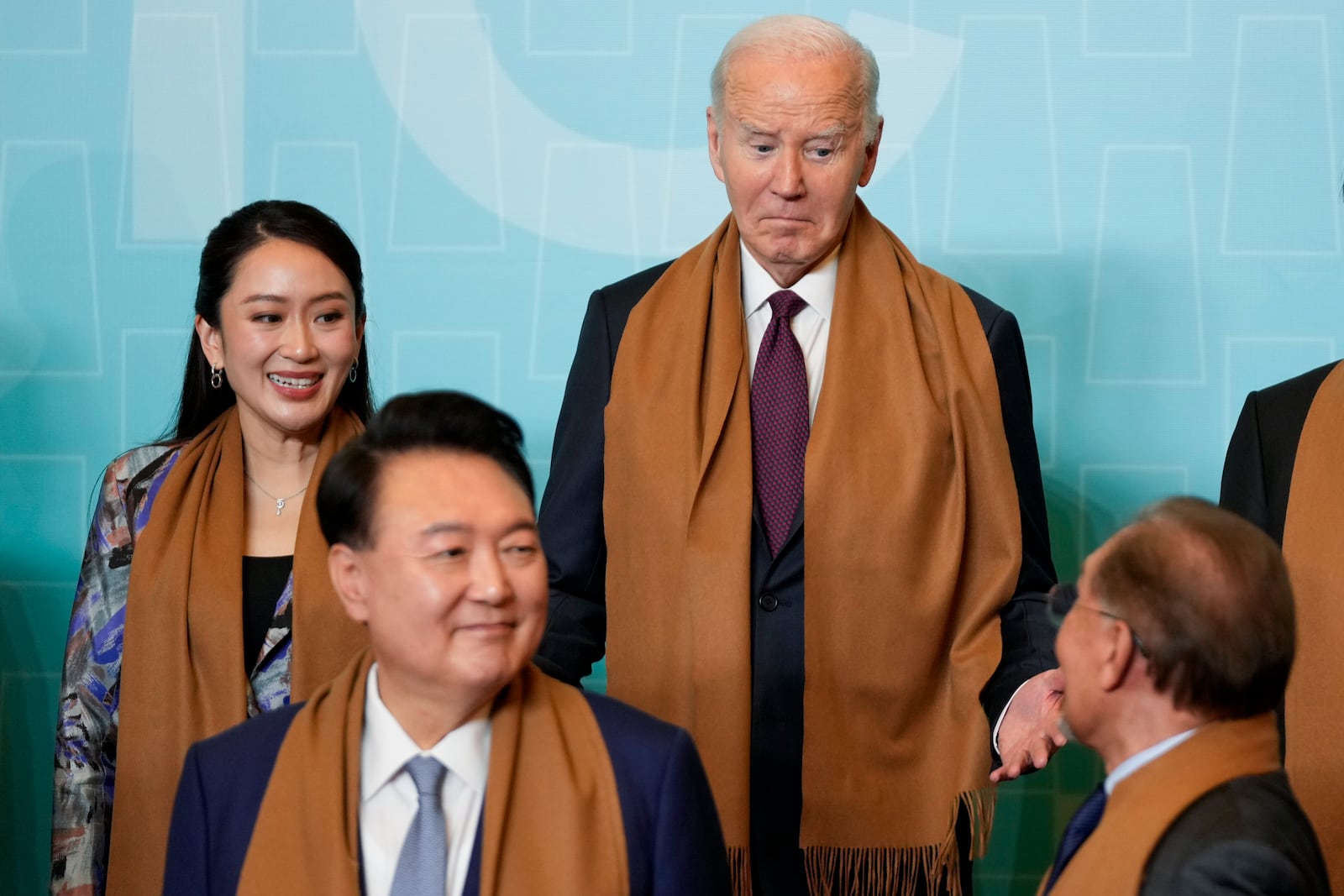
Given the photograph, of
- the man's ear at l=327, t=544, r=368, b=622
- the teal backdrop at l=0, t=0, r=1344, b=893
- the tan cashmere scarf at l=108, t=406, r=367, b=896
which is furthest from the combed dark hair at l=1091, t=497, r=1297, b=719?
the teal backdrop at l=0, t=0, r=1344, b=893

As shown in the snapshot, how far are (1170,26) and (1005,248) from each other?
1.81 ft

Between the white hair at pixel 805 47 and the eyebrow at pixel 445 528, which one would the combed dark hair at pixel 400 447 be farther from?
the white hair at pixel 805 47

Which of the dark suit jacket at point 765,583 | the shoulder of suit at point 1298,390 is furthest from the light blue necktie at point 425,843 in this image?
the shoulder of suit at point 1298,390

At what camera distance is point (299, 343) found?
8.09 feet

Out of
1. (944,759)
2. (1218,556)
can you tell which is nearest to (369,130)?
(944,759)

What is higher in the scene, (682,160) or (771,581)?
(682,160)

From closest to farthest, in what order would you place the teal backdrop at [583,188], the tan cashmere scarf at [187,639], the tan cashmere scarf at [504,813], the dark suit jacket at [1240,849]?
the dark suit jacket at [1240,849] → the tan cashmere scarf at [504,813] → the tan cashmere scarf at [187,639] → the teal backdrop at [583,188]

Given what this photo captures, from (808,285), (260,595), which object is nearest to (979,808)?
(808,285)

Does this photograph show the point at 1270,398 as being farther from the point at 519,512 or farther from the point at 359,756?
the point at 359,756

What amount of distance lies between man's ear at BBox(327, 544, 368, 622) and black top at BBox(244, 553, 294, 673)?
2.46ft

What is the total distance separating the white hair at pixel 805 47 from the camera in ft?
7.34

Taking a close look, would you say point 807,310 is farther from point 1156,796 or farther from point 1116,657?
point 1156,796

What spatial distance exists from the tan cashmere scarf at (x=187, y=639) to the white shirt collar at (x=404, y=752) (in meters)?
0.67

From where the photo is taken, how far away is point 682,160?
345cm
